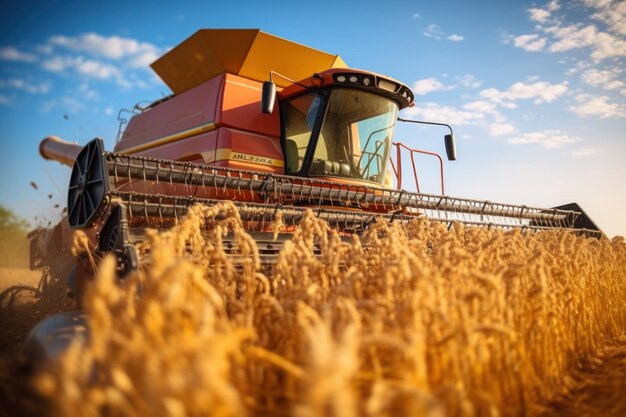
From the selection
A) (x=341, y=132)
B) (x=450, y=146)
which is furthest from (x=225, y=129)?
(x=450, y=146)

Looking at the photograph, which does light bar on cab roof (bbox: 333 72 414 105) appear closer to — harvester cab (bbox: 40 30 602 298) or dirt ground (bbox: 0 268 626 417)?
harvester cab (bbox: 40 30 602 298)

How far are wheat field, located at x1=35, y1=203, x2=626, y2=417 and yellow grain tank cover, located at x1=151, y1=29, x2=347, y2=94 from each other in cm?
282

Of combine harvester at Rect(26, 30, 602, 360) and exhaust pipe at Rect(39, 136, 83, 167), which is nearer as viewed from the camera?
combine harvester at Rect(26, 30, 602, 360)

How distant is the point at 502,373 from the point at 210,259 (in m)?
1.41

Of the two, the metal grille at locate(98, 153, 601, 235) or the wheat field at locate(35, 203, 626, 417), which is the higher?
the metal grille at locate(98, 153, 601, 235)

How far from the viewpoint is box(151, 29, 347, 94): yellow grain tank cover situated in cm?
453

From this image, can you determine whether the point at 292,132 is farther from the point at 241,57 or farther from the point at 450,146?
the point at 450,146

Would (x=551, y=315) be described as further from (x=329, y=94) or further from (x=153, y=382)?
(x=329, y=94)

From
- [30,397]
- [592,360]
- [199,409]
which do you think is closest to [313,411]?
[199,409]

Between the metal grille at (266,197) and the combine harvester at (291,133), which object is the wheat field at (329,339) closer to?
the metal grille at (266,197)

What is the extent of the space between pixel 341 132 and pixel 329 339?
140 inches

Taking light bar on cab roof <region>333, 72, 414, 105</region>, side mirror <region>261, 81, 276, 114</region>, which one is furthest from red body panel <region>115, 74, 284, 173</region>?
light bar on cab roof <region>333, 72, 414, 105</region>

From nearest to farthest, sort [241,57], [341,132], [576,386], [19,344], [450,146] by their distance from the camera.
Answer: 1. [576,386]
2. [19,344]
3. [341,132]
4. [241,57]
5. [450,146]

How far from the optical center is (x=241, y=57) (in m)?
4.58
